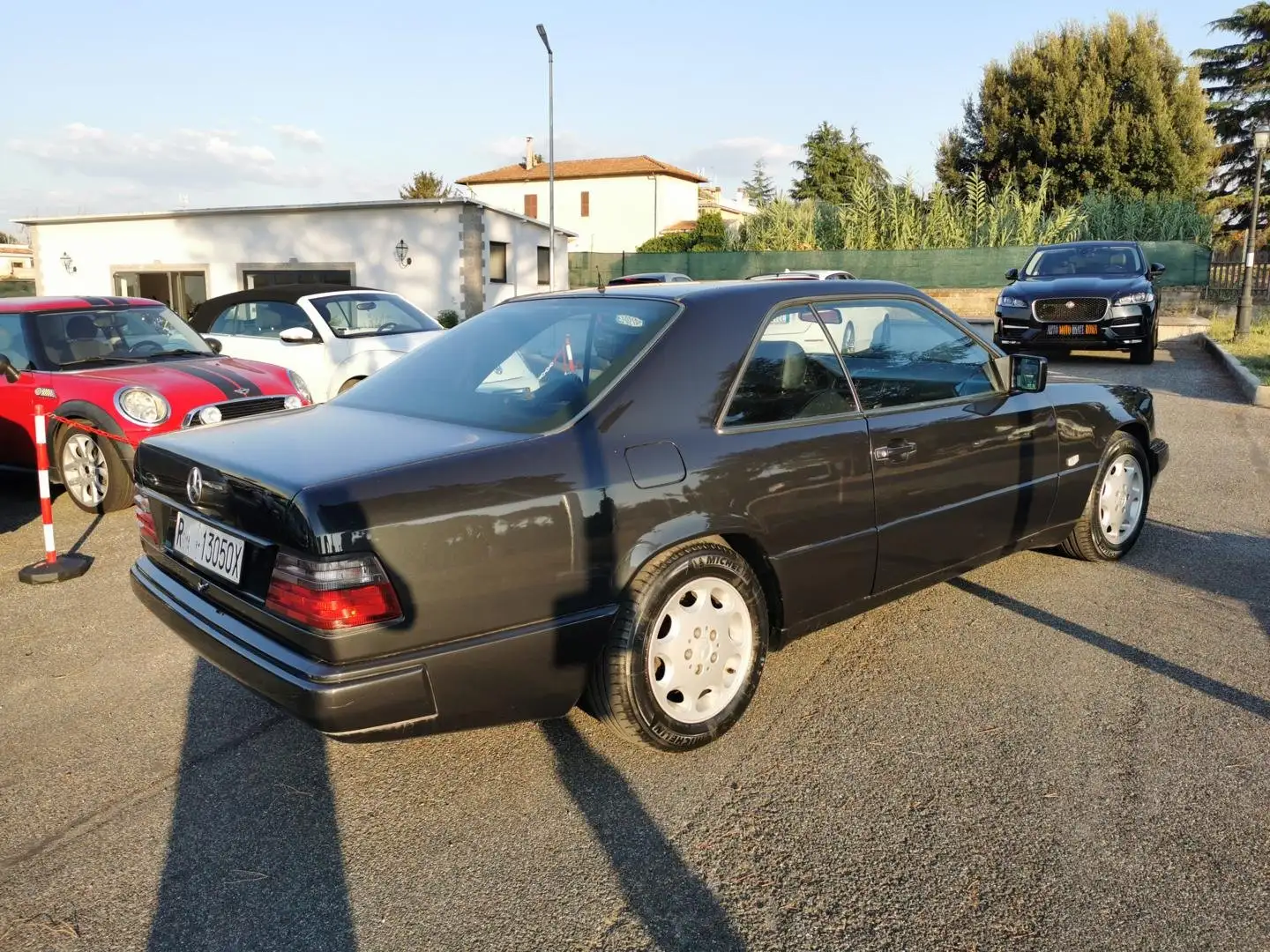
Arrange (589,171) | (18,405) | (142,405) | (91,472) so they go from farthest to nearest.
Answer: (589,171) < (18,405) < (91,472) < (142,405)

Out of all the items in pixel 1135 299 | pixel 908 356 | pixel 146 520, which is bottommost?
pixel 146 520

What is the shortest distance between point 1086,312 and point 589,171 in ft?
159

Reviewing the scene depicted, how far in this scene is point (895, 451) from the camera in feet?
12.3

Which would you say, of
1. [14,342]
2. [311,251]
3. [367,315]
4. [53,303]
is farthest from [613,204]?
[14,342]

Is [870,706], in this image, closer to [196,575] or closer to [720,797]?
[720,797]

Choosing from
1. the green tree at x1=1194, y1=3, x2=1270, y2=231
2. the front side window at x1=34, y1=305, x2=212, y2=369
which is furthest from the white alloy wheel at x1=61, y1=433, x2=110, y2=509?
the green tree at x1=1194, y1=3, x2=1270, y2=231

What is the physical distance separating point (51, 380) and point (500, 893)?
6.02 meters

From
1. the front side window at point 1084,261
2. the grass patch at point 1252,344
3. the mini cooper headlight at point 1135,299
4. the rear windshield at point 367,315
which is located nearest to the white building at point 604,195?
the grass patch at point 1252,344

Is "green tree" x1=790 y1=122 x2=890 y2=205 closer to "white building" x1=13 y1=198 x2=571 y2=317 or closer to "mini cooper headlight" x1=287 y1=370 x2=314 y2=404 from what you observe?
"white building" x1=13 y1=198 x2=571 y2=317

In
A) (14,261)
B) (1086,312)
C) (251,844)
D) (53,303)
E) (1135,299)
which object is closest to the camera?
→ (251,844)

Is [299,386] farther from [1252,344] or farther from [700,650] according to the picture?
[1252,344]

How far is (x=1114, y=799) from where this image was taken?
2889 millimetres

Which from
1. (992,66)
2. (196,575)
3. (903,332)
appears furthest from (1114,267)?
(992,66)

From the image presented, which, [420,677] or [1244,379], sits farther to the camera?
[1244,379]
